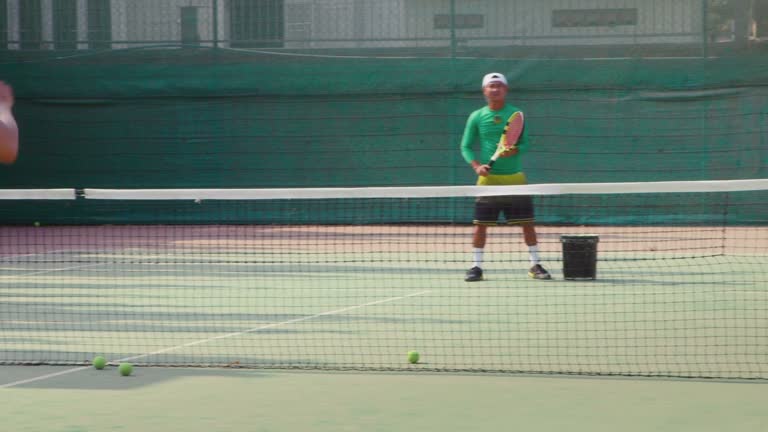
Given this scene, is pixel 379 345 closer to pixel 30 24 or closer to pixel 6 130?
pixel 6 130

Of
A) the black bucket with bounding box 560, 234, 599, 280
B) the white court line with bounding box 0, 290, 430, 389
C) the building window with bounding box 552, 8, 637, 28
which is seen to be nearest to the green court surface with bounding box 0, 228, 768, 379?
the white court line with bounding box 0, 290, 430, 389

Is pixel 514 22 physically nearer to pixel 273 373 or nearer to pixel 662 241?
pixel 662 241

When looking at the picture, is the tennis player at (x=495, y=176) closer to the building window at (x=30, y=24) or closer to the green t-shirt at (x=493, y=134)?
the green t-shirt at (x=493, y=134)

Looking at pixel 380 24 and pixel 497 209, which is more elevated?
→ pixel 380 24

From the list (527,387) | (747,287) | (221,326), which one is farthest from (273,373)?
(747,287)

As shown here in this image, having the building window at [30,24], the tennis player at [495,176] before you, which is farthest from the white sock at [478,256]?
the building window at [30,24]

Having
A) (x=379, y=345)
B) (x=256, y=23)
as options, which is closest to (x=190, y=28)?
(x=256, y=23)

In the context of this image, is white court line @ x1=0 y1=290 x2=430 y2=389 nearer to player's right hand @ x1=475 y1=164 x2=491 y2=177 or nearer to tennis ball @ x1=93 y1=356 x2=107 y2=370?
tennis ball @ x1=93 y1=356 x2=107 y2=370

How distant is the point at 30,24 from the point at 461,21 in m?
5.73

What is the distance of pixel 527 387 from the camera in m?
5.21

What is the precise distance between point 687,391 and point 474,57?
11262mm

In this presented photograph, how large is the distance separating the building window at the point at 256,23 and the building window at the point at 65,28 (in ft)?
6.94

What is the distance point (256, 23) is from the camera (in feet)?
54.6

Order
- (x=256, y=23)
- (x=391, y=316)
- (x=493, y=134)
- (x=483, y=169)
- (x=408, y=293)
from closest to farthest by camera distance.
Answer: (x=391, y=316), (x=408, y=293), (x=483, y=169), (x=493, y=134), (x=256, y=23)
